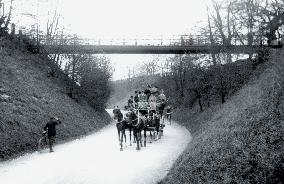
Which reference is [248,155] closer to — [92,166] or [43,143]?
[92,166]

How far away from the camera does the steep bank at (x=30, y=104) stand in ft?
58.5

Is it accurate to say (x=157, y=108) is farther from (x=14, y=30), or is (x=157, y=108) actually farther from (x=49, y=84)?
(x=14, y=30)

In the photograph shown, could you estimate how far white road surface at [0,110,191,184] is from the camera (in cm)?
1170

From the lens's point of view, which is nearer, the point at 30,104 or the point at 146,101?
the point at 146,101

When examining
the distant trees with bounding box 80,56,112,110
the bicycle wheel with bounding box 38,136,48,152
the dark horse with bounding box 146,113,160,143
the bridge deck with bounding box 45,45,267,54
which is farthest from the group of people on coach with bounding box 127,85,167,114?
the distant trees with bounding box 80,56,112,110

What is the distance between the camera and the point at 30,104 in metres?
23.3

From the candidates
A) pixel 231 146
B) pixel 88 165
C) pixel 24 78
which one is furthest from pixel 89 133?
pixel 231 146

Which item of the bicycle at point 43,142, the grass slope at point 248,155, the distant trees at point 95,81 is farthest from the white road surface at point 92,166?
the distant trees at point 95,81

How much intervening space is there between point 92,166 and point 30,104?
1108 centimetres

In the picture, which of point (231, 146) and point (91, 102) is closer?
point (231, 146)

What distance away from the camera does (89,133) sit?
28312 millimetres

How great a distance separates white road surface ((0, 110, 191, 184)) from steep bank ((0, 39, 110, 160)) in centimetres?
159

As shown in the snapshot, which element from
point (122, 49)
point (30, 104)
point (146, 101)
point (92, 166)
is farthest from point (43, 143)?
point (122, 49)

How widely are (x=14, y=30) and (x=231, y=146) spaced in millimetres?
32206
